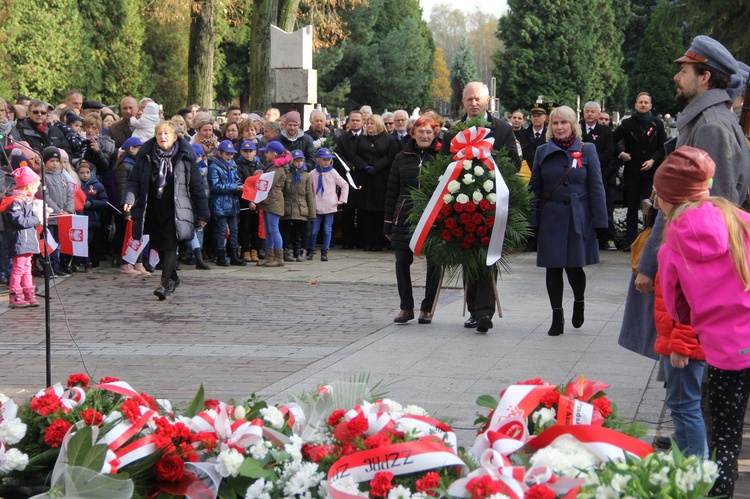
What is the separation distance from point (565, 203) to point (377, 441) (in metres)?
5.66

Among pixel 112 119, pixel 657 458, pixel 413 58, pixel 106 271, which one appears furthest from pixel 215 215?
pixel 413 58

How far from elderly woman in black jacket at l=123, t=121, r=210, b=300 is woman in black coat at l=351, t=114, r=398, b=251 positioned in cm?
496

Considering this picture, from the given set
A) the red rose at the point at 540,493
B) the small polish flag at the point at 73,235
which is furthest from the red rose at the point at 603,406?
the small polish flag at the point at 73,235

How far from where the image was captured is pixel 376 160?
15992mm

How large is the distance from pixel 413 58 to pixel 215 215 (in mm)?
48979

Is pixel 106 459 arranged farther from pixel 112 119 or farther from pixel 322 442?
pixel 112 119

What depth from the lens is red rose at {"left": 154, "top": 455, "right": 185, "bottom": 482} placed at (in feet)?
12.9

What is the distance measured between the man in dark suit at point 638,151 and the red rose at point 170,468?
12.2 metres

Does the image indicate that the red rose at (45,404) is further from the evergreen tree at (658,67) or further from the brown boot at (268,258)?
the evergreen tree at (658,67)

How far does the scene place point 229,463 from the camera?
3824 mm

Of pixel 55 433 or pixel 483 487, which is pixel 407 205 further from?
pixel 483 487

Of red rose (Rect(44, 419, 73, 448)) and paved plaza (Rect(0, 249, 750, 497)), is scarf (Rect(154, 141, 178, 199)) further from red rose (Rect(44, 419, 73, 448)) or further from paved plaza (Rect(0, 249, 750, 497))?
red rose (Rect(44, 419, 73, 448))

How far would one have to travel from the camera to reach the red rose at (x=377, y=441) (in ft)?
11.7

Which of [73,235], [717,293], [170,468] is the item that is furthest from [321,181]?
[170,468]
